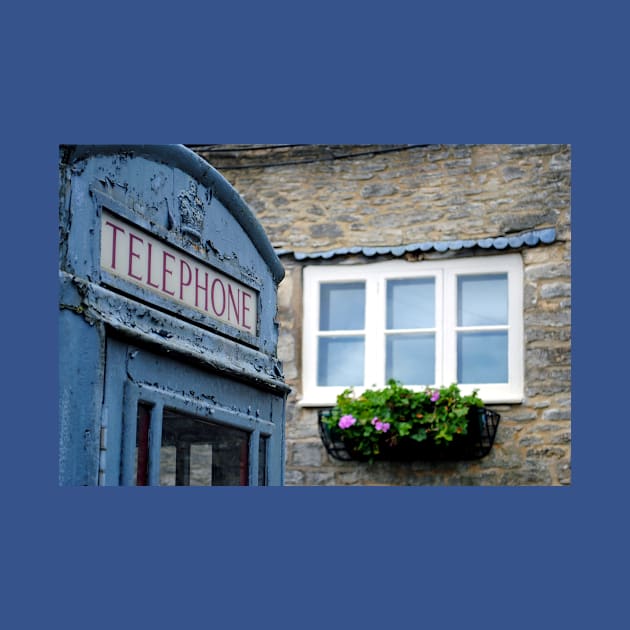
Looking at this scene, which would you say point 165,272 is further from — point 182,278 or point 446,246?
point 446,246

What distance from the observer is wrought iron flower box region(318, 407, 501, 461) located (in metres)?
4.26

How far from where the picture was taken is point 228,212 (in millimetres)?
Answer: 3625

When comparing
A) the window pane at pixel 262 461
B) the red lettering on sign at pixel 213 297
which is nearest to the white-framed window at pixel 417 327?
the window pane at pixel 262 461

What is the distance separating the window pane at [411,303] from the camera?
4.40 m

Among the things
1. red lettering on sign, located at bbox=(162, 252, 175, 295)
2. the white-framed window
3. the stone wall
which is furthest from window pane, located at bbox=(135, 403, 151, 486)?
the white-framed window

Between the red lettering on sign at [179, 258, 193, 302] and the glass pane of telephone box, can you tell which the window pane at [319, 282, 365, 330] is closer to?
the glass pane of telephone box

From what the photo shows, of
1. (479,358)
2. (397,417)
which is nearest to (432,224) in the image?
(479,358)

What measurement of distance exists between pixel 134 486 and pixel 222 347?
20.3 inches

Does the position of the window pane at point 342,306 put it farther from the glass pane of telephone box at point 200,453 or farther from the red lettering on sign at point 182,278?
the red lettering on sign at point 182,278

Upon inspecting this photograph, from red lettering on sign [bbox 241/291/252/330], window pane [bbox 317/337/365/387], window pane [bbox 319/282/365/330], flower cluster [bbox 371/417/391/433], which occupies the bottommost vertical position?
flower cluster [bbox 371/417/391/433]

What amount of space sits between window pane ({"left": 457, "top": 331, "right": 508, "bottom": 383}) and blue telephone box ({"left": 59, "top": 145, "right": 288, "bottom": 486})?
815 millimetres

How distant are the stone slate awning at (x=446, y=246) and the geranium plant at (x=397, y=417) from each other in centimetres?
53

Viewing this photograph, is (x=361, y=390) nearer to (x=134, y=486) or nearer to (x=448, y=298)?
(x=448, y=298)

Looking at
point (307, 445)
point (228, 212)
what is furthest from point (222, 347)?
point (307, 445)
